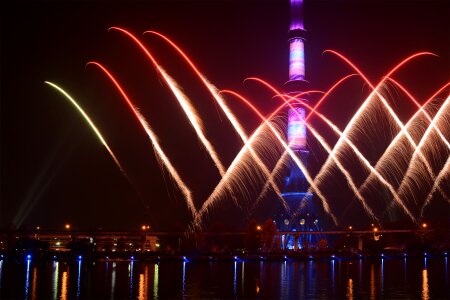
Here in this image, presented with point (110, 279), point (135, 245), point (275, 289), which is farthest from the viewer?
point (135, 245)

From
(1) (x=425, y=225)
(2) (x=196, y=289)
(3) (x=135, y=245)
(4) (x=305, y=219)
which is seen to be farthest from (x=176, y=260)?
(4) (x=305, y=219)

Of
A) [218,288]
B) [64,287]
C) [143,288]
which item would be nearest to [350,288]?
[218,288]

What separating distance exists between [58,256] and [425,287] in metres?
51.0

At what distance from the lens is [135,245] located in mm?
124562

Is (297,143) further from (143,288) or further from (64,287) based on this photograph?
(64,287)

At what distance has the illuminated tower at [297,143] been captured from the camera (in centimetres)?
13738

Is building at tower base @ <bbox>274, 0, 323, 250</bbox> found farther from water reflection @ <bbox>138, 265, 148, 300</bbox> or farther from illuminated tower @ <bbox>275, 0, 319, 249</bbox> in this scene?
water reflection @ <bbox>138, 265, 148, 300</bbox>

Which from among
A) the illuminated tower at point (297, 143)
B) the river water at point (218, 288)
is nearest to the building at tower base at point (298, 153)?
the illuminated tower at point (297, 143)

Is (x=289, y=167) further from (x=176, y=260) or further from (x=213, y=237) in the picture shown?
(x=176, y=260)

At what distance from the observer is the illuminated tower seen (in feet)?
451

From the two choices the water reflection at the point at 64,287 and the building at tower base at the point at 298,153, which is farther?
the building at tower base at the point at 298,153

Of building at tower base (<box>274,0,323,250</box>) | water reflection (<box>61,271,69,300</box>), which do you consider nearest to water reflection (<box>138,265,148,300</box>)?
water reflection (<box>61,271,69,300</box>)

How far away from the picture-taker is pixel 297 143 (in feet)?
447

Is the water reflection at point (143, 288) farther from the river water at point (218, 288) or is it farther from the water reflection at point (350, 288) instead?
the water reflection at point (350, 288)
